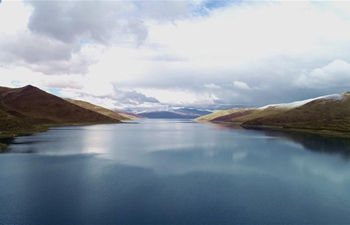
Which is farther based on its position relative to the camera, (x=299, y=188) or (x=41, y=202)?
(x=299, y=188)

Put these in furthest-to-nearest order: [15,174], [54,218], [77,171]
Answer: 1. [77,171]
2. [15,174]
3. [54,218]

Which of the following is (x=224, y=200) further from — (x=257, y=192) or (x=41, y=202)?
(x=41, y=202)

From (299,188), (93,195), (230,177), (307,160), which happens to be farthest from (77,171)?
(307,160)

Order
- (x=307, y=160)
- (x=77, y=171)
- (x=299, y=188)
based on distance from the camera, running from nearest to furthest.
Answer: (x=299, y=188), (x=77, y=171), (x=307, y=160)

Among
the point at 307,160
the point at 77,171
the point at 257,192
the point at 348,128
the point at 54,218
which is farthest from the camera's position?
the point at 348,128

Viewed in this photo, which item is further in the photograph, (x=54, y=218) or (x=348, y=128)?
(x=348, y=128)

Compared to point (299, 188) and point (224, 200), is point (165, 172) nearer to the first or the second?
point (224, 200)

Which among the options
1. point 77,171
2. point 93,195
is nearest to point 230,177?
point 93,195

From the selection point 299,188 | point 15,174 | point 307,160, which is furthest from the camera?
point 307,160
